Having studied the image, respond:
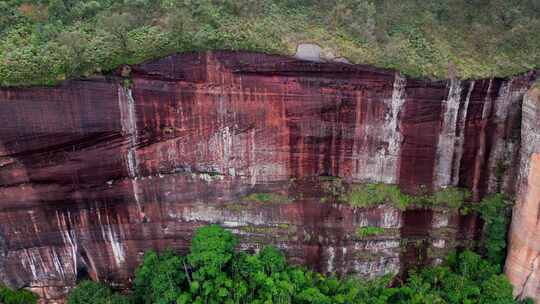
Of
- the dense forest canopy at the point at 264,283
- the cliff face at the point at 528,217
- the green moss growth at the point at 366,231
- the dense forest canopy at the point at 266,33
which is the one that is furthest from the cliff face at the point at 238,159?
the dense forest canopy at the point at 264,283

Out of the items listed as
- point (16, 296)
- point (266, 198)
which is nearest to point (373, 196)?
point (266, 198)

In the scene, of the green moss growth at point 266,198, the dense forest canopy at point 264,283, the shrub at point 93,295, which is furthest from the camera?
the green moss growth at point 266,198

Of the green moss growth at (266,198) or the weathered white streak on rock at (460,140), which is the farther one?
the green moss growth at (266,198)

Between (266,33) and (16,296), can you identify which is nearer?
(266,33)

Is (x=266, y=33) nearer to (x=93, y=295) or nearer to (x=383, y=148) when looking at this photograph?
(x=383, y=148)

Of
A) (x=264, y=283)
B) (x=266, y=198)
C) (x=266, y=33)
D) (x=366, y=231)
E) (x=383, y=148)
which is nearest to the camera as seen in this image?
(x=264, y=283)

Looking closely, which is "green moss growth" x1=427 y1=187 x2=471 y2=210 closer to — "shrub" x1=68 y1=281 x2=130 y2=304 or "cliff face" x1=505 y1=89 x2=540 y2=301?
"cliff face" x1=505 y1=89 x2=540 y2=301

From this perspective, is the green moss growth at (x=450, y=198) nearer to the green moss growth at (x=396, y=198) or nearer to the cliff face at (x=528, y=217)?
the green moss growth at (x=396, y=198)
